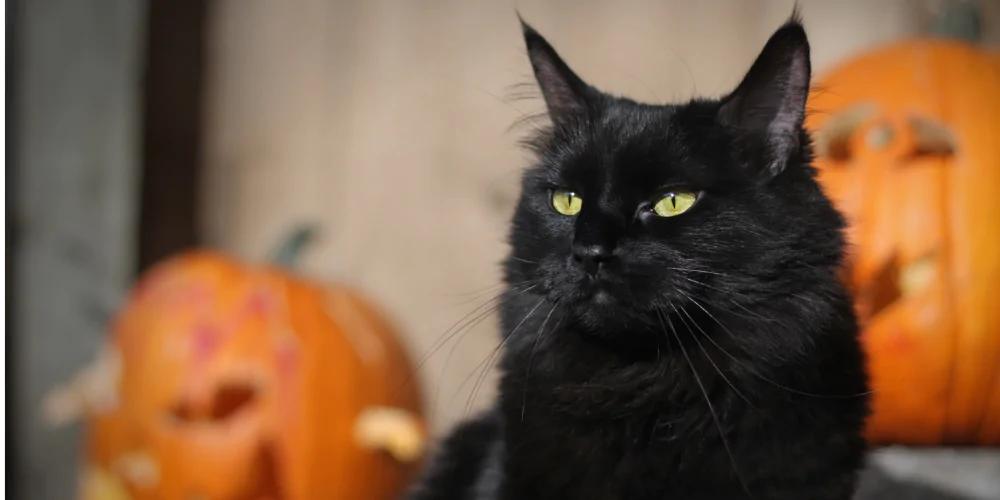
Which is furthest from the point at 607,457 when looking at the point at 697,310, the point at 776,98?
the point at 776,98

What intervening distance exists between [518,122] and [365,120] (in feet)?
1.94

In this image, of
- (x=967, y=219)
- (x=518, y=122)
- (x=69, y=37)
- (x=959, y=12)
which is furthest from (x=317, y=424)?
(x=959, y=12)

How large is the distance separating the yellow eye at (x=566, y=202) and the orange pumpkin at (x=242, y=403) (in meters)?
0.60

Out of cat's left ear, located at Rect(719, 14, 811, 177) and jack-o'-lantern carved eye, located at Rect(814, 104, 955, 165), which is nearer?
cat's left ear, located at Rect(719, 14, 811, 177)

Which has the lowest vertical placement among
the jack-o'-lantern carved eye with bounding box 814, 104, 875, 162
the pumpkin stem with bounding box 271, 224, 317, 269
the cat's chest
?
the cat's chest

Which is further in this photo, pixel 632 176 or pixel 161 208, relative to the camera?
pixel 161 208

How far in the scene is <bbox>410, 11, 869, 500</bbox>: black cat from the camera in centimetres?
70

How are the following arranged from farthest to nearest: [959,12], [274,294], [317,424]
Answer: [274,294], [317,424], [959,12]

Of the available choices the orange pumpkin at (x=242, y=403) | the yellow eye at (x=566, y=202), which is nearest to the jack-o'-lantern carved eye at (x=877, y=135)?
the yellow eye at (x=566, y=202)

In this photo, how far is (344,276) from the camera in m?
1.58

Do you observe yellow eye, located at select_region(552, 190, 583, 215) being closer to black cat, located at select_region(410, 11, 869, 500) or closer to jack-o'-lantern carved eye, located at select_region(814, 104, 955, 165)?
black cat, located at select_region(410, 11, 869, 500)

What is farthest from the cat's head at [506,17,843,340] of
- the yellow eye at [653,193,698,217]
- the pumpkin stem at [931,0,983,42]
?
the pumpkin stem at [931,0,983,42]

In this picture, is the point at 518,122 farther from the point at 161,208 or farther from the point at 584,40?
the point at 161,208

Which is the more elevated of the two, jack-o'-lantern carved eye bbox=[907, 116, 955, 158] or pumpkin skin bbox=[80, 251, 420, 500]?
jack-o'-lantern carved eye bbox=[907, 116, 955, 158]
